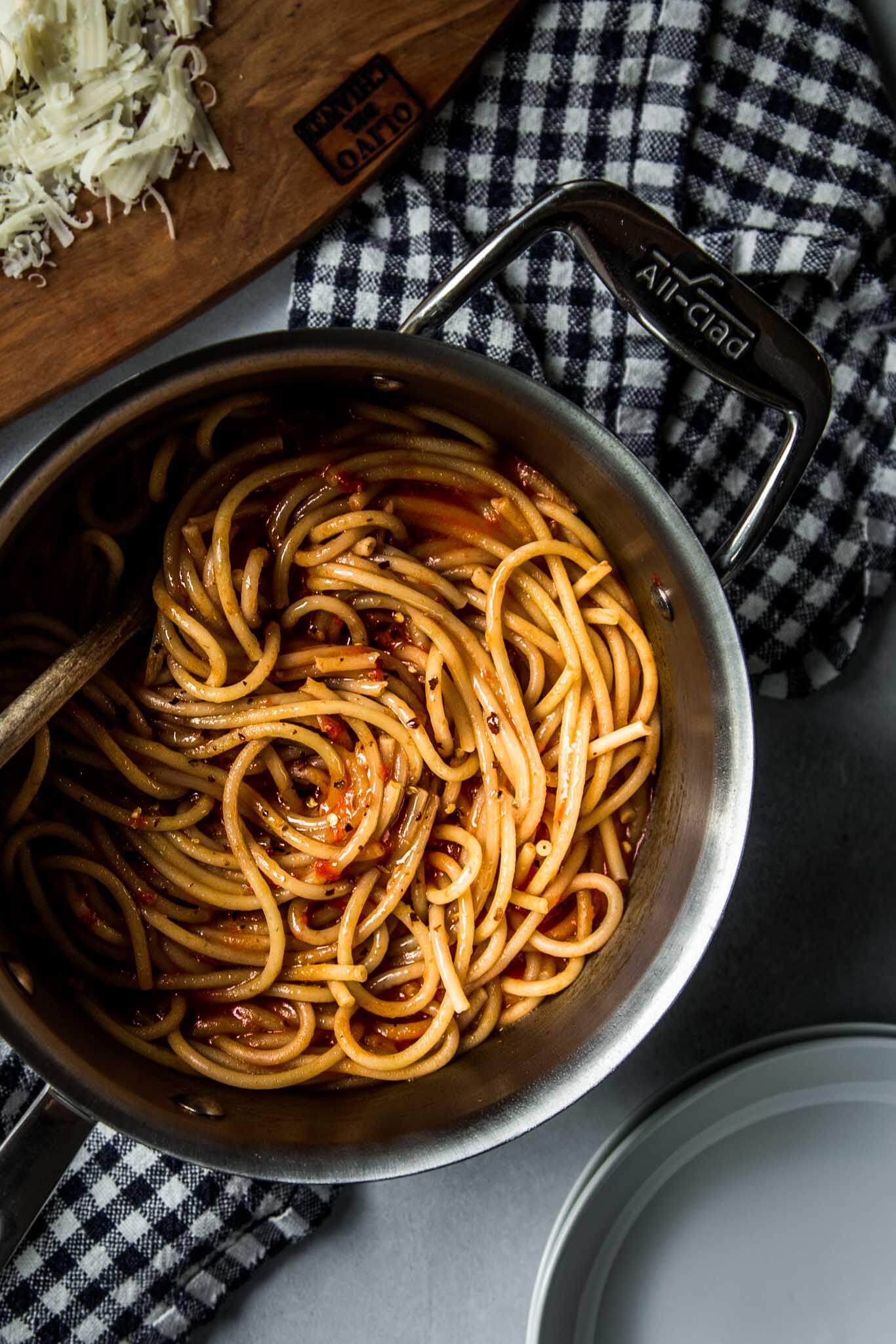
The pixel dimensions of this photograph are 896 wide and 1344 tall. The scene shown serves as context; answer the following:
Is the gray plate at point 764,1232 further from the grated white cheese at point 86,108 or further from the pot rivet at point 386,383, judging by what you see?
the grated white cheese at point 86,108

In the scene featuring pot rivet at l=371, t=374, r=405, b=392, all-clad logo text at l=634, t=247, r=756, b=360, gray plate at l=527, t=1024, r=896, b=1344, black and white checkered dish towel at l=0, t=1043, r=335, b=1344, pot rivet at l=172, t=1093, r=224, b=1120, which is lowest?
gray plate at l=527, t=1024, r=896, b=1344

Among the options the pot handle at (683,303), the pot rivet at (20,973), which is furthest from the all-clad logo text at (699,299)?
the pot rivet at (20,973)

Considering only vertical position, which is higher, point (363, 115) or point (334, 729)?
point (363, 115)

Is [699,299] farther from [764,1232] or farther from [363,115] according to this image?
[764,1232]

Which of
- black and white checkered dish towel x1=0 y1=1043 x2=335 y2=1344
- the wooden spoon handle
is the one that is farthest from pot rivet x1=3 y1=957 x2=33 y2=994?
black and white checkered dish towel x1=0 y1=1043 x2=335 y2=1344

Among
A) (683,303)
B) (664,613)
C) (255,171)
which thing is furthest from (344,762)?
(255,171)

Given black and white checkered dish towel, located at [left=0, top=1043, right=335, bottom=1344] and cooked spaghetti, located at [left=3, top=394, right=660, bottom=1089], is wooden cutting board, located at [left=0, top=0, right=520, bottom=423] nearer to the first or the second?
cooked spaghetti, located at [left=3, top=394, right=660, bottom=1089]

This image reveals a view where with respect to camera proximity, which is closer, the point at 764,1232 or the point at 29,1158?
the point at 29,1158
